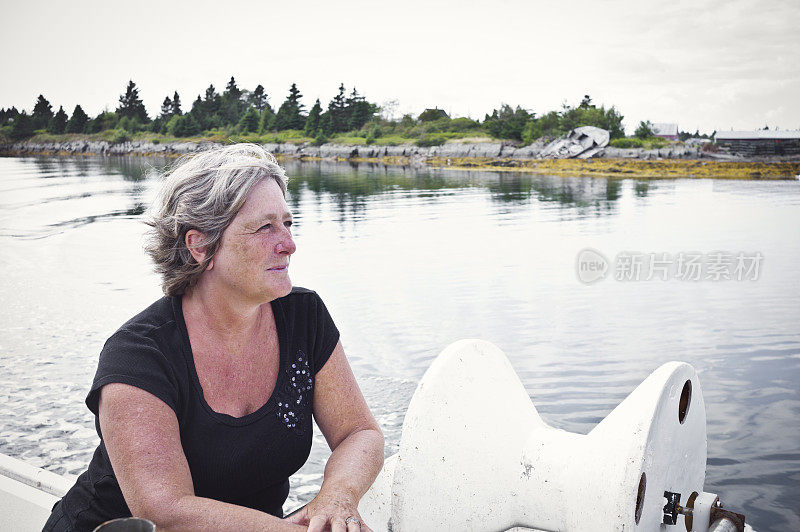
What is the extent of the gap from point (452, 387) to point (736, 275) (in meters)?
8.31

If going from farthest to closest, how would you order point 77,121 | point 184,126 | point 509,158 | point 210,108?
point 77,121, point 210,108, point 184,126, point 509,158

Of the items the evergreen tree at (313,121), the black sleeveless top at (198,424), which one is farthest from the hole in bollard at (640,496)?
the evergreen tree at (313,121)

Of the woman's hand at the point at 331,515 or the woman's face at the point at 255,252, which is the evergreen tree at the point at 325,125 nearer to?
the woman's face at the point at 255,252

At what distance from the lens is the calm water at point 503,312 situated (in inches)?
170

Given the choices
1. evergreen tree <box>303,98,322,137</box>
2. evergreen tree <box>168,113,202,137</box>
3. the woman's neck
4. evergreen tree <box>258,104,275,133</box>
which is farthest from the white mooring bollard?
evergreen tree <box>168,113,202,137</box>

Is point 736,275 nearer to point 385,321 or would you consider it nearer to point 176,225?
point 385,321

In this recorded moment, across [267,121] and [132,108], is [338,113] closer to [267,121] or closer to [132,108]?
[267,121]

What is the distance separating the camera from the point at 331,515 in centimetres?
142

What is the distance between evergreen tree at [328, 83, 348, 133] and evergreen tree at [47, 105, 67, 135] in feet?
76.0

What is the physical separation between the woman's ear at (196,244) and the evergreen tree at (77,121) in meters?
66.0

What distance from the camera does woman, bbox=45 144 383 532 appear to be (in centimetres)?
132

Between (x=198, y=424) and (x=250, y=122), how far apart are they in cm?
5691

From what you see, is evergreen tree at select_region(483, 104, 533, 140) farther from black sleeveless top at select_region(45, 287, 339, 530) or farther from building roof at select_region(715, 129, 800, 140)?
black sleeveless top at select_region(45, 287, 339, 530)

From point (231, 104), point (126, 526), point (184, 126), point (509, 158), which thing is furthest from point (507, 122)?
point (126, 526)
